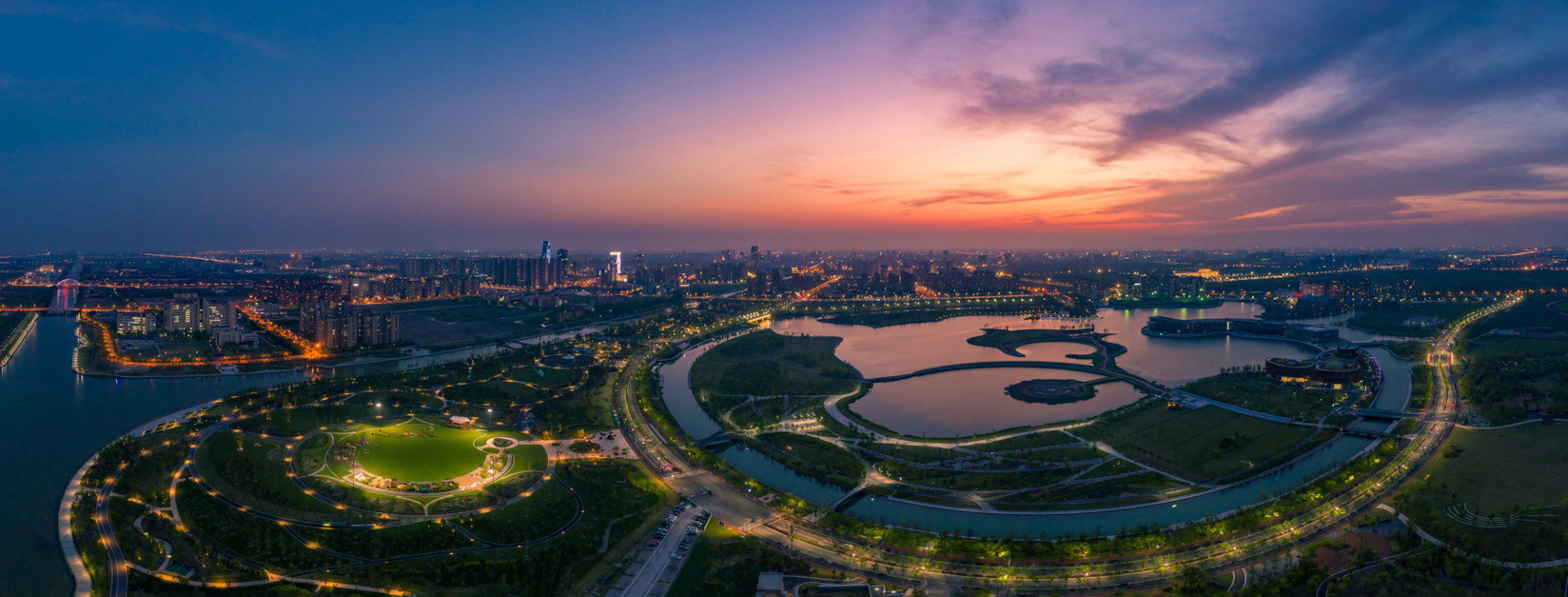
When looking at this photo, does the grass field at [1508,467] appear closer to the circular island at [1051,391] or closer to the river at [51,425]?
the circular island at [1051,391]

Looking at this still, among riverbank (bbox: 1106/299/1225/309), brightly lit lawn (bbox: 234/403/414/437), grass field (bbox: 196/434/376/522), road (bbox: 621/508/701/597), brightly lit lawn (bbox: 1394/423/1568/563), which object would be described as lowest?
road (bbox: 621/508/701/597)

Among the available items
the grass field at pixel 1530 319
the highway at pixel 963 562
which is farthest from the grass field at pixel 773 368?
the grass field at pixel 1530 319

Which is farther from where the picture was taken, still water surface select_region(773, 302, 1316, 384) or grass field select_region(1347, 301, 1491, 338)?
grass field select_region(1347, 301, 1491, 338)

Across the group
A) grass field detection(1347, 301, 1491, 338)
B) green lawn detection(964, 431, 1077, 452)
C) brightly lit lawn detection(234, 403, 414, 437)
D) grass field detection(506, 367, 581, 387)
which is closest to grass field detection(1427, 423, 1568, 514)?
green lawn detection(964, 431, 1077, 452)

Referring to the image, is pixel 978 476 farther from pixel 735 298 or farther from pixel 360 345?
pixel 735 298

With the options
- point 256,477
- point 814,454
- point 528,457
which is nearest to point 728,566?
point 814,454

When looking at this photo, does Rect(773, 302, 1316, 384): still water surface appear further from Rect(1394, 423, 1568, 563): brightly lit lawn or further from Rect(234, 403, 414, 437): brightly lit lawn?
Rect(234, 403, 414, 437): brightly lit lawn
